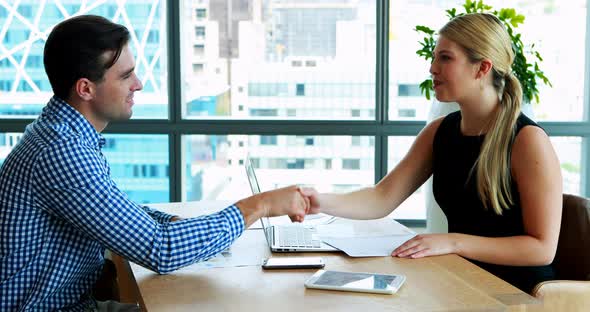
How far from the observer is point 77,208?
1.82 m

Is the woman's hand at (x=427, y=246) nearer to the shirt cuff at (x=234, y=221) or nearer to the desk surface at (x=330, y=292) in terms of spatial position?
the desk surface at (x=330, y=292)

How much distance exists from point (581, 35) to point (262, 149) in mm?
2029

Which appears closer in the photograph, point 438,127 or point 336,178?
point 438,127

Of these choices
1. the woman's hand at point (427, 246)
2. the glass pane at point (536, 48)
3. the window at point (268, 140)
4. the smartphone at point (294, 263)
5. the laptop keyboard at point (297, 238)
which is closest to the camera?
the smartphone at point (294, 263)

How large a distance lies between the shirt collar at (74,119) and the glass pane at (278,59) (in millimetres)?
2768

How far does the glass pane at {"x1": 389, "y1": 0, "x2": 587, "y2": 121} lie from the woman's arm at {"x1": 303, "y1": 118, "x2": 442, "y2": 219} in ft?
6.52

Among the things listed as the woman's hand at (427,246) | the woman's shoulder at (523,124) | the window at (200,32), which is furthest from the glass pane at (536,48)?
the woman's hand at (427,246)

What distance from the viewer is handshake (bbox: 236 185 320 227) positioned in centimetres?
202

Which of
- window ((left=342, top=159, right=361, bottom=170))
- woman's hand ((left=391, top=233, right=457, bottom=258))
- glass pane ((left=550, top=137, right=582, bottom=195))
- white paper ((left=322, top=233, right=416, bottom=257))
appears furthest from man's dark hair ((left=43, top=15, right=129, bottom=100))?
glass pane ((left=550, top=137, right=582, bottom=195))

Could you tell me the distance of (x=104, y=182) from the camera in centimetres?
184

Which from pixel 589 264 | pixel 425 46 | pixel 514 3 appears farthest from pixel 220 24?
pixel 589 264

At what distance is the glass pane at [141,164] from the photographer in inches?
189

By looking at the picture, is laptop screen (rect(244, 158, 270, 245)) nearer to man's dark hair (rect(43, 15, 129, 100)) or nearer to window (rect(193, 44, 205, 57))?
man's dark hair (rect(43, 15, 129, 100))

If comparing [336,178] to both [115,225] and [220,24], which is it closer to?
[220,24]
